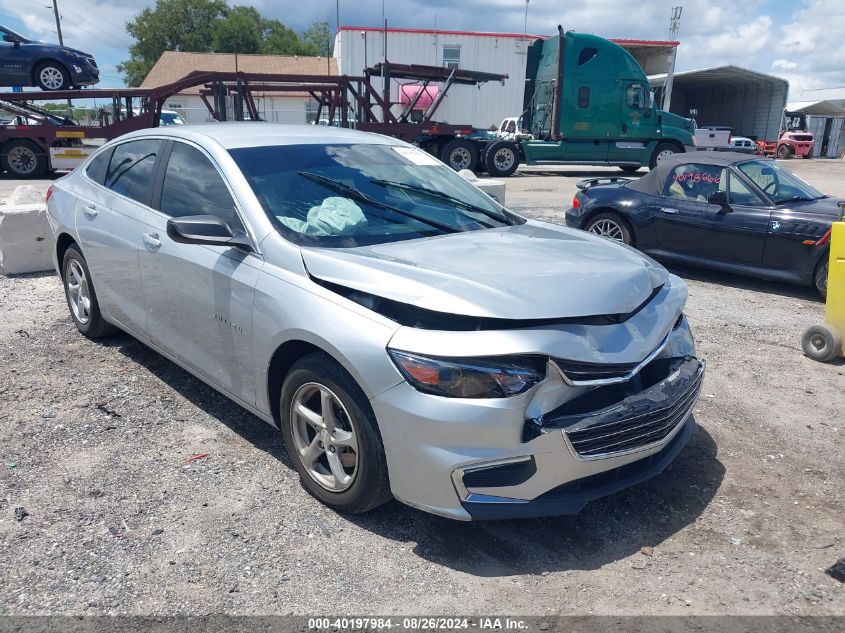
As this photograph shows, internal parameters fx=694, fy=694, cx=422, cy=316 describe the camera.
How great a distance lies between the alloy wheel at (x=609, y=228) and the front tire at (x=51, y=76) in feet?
52.1

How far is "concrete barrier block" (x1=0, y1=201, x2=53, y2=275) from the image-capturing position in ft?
23.9

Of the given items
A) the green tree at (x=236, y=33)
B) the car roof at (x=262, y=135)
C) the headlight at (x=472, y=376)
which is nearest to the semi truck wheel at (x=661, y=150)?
the car roof at (x=262, y=135)

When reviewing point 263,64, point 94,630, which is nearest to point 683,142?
point 94,630

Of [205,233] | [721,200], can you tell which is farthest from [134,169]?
[721,200]

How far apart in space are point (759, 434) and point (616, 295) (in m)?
1.79

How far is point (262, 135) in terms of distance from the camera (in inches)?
162

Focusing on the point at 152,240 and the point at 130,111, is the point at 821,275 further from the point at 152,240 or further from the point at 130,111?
the point at 130,111

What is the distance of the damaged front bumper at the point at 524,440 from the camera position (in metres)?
2.66

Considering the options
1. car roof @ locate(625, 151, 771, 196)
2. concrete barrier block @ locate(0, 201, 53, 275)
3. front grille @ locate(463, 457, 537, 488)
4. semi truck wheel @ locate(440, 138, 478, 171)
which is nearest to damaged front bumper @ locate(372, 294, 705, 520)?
front grille @ locate(463, 457, 537, 488)

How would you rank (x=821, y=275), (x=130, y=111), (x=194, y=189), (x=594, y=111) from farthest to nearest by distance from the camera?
(x=594, y=111), (x=130, y=111), (x=821, y=275), (x=194, y=189)

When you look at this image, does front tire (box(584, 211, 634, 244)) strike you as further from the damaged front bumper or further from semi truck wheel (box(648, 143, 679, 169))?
semi truck wheel (box(648, 143, 679, 169))

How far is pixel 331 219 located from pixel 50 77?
18290 millimetres

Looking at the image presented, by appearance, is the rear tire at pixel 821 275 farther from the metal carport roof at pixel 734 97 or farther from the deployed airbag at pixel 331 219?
the metal carport roof at pixel 734 97

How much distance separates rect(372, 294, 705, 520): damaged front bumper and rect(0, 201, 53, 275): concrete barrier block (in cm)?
614
